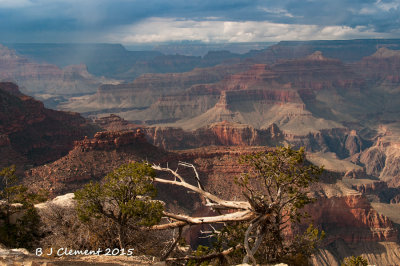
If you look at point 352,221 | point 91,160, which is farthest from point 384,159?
point 91,160

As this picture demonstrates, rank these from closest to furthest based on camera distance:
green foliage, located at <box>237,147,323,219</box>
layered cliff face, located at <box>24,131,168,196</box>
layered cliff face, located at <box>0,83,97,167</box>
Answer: green foliage, located at <box>237,147,323,219</box>, layered cliff face, located at <box>24,131,168,196</box>, layered cliff face, located at <box>0,83,97,167</box>

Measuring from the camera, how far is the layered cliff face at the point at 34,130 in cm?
7800

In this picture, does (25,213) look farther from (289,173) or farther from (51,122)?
(51,122)

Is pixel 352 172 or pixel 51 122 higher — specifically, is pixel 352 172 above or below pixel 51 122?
below

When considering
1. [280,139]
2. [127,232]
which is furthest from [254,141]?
[127,232]

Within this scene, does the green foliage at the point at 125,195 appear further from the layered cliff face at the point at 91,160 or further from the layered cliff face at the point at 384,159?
the layered cliff face at the point at 384,159

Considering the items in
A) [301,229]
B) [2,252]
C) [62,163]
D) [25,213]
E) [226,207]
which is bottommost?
[301,229]

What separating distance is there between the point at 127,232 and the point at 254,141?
86.3 m

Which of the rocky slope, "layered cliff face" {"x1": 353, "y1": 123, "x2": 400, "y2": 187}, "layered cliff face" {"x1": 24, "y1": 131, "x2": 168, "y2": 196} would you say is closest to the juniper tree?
the rocky slope

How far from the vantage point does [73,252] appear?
63.5 ft

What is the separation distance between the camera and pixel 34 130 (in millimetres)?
85875

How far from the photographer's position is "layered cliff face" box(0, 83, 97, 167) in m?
78.0

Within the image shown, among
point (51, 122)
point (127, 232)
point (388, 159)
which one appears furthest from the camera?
point (388, 159)

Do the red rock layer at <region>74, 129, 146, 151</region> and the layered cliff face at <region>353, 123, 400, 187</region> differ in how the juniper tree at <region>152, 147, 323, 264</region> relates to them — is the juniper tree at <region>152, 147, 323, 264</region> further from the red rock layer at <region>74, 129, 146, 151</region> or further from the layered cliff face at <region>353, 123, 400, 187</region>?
the layered cliff face at <region>353, 123, 400, 187</region>
